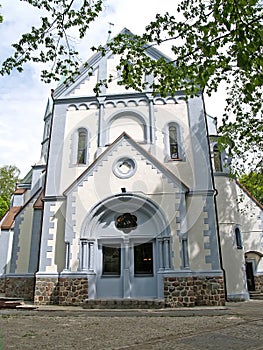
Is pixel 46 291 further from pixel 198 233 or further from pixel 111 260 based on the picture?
pixel 198 233

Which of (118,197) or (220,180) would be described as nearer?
(118,197)

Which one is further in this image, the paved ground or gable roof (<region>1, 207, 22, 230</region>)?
gable roof (<region>1, 207, 22, 230</region>)

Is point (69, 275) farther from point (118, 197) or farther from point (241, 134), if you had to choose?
point (241, 134)

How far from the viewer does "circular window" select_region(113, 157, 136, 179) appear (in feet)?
42.4

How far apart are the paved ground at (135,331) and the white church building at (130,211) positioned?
8.96 feet

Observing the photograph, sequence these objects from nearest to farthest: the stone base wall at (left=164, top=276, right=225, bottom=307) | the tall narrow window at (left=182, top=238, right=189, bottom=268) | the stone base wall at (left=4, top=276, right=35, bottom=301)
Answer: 1. the stone base wall at (left=164, top=276, right=225, bottom=307)
2. the tall narrow window at (left=182, top=238, right=189, bottom=268)
3. the stone base wall at (left=4, top=276, right=35, bottom=301)

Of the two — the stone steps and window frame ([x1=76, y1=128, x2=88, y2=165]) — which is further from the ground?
window frame ([x1=76, y1=128, x2=88, y2=165])

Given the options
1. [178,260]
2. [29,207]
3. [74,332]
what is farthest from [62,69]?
[29,207]

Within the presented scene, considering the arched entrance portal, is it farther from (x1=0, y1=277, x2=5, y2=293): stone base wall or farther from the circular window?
(x1=0, y1=277, x2=5, y2=293): stone base wall

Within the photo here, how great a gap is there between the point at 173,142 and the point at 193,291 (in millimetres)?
6754

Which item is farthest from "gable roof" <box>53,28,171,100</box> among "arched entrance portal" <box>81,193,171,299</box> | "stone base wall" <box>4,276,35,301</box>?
"stone base wall" <box>4,276,35,301</box>

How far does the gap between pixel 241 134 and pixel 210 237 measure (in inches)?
165

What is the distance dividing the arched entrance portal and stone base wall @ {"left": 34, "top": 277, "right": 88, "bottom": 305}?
374 millimetres

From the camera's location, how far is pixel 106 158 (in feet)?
43.0
